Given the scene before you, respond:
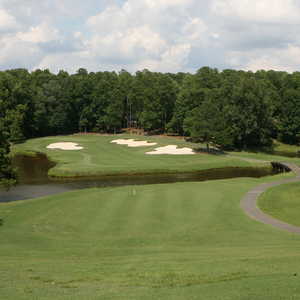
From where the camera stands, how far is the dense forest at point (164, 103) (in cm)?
8175

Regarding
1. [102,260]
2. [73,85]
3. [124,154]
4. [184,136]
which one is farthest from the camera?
[73,85]

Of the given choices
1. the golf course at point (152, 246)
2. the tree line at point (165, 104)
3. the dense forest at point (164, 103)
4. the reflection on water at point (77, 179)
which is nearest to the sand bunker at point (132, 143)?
the dense forest at point (164, 103)

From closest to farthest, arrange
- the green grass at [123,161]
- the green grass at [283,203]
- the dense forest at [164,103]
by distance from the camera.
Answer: the green grass at [283,203], the green grass at [123,161], the dense forest at [164,103]

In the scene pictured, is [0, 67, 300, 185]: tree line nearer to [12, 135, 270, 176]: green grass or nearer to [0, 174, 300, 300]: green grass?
[12, 135, 270, 176]: green grass

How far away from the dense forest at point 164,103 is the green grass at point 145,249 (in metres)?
43.4

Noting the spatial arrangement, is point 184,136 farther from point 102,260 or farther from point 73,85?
point 102,260

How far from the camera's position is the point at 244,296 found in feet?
39.2

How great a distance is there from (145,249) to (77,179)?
33.5m

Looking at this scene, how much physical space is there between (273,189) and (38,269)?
1057 inches

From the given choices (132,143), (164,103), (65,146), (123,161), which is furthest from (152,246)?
(164,103)

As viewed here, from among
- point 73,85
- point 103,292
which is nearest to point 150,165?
point 103,292

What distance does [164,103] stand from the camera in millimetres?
106375

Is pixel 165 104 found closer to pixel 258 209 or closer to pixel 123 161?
pixel 123 161

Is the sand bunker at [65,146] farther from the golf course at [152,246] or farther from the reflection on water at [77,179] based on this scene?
the golf course at [152,246]
